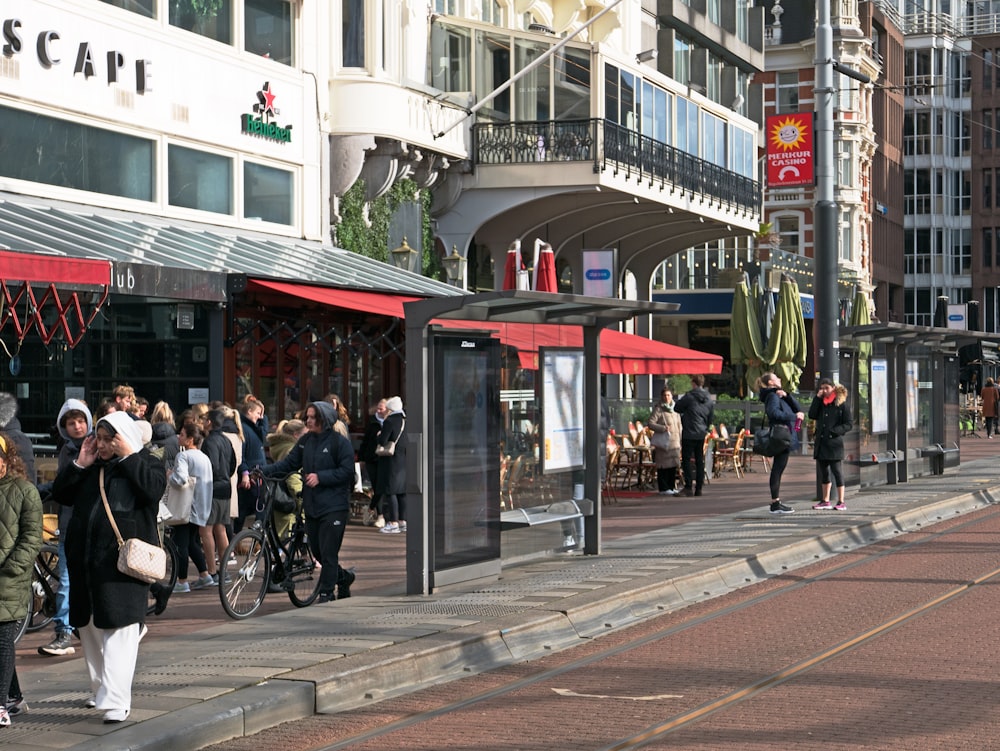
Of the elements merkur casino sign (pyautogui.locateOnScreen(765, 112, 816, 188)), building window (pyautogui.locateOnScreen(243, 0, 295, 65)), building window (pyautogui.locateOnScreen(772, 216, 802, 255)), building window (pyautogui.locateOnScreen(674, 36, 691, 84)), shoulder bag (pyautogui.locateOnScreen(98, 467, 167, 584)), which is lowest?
shoulder bag (pyautogui.locateOnScreen(98, 467, 167, 584))

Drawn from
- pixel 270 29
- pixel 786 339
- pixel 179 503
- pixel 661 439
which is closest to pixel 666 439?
pixel 661 439

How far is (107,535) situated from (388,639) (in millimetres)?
2437

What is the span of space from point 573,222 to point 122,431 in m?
25.3

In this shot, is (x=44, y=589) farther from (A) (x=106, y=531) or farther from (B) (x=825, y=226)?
(B) (x=825, y=226)

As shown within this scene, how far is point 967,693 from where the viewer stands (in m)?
8.41

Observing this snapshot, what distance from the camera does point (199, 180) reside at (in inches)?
907

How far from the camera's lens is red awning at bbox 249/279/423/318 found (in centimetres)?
1944

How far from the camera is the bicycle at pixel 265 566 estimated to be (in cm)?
1135

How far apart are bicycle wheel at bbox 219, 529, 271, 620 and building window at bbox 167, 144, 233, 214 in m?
11.6

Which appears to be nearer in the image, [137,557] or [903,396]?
[137,557]

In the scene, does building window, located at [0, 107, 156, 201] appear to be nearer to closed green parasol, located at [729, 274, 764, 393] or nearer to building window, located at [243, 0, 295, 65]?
building window, located at [243, 0, 295, 65]

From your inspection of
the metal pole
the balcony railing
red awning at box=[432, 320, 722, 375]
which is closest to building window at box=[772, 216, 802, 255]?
the balcony railing

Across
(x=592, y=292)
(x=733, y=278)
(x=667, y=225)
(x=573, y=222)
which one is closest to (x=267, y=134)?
(x=592, y=292)

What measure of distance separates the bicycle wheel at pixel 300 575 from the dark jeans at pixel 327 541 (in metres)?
0.13
